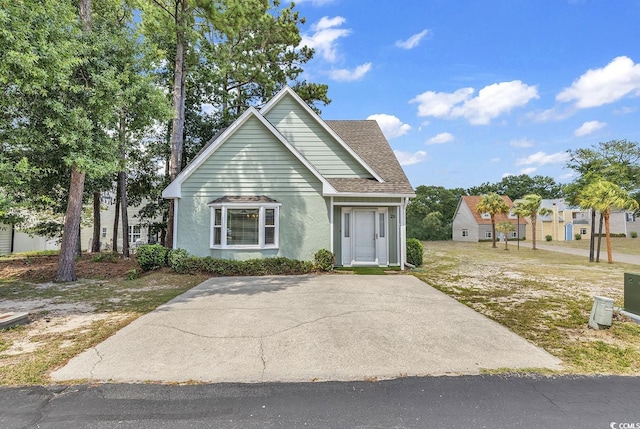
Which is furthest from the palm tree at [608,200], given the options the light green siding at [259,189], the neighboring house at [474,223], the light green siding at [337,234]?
the neighboring house at [474,223]

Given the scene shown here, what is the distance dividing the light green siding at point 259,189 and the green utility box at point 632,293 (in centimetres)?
829

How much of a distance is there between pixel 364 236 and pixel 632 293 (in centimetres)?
814

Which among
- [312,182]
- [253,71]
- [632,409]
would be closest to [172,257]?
[312,182]

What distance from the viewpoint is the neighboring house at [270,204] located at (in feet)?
38.3

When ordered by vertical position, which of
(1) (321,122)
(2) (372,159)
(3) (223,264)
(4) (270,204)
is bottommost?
(3) (223,264)

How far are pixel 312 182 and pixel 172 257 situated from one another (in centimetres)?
603

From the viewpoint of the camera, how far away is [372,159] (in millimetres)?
14844

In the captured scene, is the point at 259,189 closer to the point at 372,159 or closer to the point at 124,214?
the point at 372,159

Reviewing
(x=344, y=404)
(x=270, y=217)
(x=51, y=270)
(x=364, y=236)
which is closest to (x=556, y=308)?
(x=344, y=404)

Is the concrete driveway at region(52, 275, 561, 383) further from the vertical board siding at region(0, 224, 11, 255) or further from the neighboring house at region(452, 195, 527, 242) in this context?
the neighboring house at region(452, 195, 527, 242)

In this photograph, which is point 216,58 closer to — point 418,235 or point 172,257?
point 172,257

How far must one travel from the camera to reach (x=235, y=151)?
39.4 ft

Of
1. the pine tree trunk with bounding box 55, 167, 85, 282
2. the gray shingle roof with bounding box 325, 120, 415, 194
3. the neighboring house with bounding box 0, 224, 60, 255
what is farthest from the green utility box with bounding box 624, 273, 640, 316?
the neighboring house with bounding box 0, 224, 60, 255

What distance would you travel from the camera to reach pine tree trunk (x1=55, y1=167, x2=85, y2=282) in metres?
10.2
